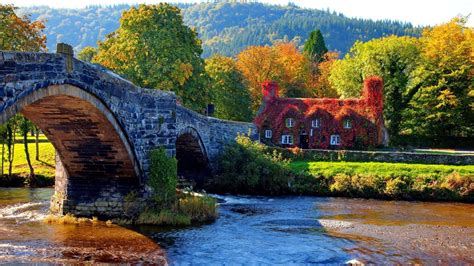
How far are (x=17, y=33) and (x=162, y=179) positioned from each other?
1671 cm

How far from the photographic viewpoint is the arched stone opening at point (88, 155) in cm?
2152

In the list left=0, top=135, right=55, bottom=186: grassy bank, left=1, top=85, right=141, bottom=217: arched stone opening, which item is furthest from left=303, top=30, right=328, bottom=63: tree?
left=1, top=85, right=141, bottom=217: arched stone opening

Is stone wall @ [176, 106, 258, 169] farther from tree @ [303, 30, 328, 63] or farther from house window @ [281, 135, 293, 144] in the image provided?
tree @ [303, 30, 328, 63]

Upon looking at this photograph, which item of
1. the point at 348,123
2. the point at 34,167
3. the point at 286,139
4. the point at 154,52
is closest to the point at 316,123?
the point at 348,123

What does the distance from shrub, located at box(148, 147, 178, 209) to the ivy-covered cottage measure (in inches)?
1037

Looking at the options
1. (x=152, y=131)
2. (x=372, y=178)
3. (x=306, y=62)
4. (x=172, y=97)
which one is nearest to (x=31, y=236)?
(x=152, y=131)

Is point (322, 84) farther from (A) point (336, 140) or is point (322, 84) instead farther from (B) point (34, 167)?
(B) point (34, 167)

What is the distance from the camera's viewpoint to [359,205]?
31125 millimetres

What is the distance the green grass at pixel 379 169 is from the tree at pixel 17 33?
733 inches

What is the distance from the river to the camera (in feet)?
63.4

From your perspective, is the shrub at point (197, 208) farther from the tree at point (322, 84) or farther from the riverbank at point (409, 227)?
the tree at point (322, 84)

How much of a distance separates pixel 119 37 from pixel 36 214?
67.5ft

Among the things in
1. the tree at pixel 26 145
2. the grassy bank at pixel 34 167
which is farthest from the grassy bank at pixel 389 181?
the tree at pixel 26 145

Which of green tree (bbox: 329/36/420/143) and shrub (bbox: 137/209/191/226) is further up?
green tree (bbox: 329/36/420/143)
